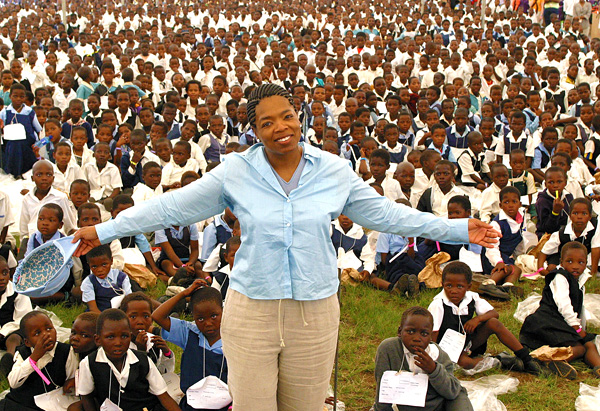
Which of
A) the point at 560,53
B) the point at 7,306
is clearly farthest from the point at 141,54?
the point at 7,306

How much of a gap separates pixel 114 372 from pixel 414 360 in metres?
1.35

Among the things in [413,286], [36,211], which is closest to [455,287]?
[413,286]

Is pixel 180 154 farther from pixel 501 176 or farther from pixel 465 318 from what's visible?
pixel 465 318

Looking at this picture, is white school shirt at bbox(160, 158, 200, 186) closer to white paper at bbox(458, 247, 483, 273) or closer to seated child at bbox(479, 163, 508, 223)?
Result: seated child at bbox(479, 163, 508, 223)

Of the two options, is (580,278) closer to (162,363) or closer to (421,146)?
(162,363)

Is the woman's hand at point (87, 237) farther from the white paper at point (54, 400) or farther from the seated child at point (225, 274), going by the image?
the seated child at point (225, 274)

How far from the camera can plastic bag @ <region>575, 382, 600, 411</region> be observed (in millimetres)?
3531

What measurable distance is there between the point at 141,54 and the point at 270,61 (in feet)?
8.61

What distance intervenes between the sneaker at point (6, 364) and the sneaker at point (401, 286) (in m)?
2.55

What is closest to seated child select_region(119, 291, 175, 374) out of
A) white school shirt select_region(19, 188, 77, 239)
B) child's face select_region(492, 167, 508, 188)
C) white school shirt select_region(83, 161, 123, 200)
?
white school shirt select_region(19, 188, 77, 239)

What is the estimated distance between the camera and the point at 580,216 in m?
5.02

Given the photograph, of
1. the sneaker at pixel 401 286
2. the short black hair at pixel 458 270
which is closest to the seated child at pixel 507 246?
the sneaker at pixel 401 286

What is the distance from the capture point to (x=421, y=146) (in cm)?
792

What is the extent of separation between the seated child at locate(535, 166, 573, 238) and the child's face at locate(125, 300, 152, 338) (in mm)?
3537
